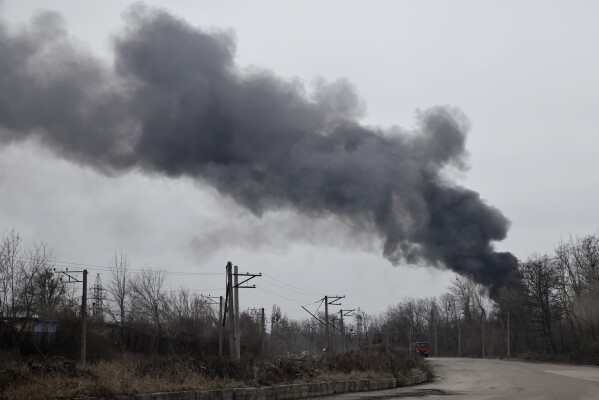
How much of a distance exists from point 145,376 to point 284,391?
4.56m

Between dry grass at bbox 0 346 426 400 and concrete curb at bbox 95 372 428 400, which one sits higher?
dry grass at bbox 0 346 426 400

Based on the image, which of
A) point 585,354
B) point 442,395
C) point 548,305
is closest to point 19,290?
point 442,395

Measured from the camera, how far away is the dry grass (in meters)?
12.2

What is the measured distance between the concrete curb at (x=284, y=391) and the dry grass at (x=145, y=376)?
1.12 feet

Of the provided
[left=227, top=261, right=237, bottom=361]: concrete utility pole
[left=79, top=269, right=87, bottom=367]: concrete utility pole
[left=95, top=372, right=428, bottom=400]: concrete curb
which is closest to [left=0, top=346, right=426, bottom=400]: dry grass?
[left=95, top=372, right=428, bottom=400]: concrete curb

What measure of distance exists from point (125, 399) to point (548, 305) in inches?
2621

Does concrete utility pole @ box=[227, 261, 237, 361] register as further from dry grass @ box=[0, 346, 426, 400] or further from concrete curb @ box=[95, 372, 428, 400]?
concrete curb @ box=[95, 372, 428, 400]

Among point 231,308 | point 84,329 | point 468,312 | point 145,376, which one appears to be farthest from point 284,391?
point 468,312

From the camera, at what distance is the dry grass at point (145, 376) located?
1223cm

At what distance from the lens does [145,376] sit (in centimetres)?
1532

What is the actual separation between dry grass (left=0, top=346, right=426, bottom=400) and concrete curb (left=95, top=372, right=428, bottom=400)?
34 centimetres

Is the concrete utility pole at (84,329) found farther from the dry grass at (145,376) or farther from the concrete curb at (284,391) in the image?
the concrete curb at (284,391)

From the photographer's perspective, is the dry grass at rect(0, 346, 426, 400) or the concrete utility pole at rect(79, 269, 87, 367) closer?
the dry grass at rect(0, 346, 426, 400)

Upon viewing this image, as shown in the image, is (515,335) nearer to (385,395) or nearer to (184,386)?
(385,395)
